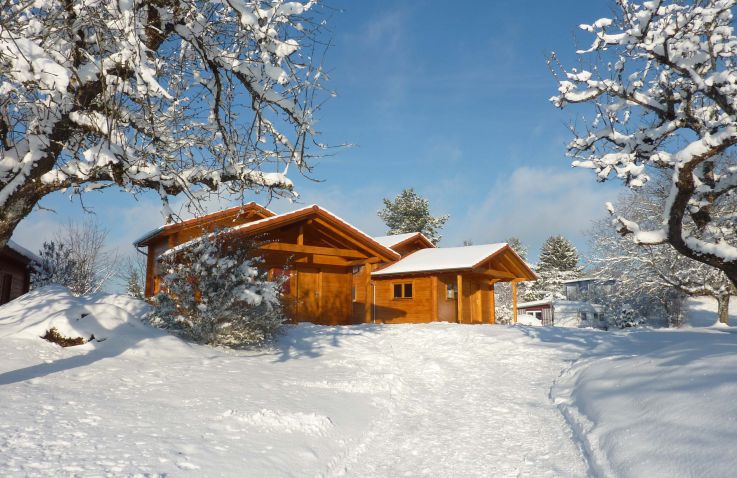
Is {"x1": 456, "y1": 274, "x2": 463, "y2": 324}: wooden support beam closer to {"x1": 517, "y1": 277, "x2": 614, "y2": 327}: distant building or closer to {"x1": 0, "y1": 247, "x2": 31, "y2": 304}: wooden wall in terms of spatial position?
{"x1": 0, "y1": 247, "x2": 31, "y2": 304}: wooden wall

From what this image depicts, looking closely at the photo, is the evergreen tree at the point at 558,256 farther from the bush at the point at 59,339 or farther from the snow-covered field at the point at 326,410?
the bush at the point at 59,339

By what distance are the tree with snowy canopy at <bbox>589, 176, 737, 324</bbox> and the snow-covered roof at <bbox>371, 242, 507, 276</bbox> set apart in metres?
6.65

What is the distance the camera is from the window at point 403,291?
23.6 m

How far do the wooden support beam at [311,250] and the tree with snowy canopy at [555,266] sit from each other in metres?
38.9

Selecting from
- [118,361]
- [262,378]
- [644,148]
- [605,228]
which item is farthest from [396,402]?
[605,228]

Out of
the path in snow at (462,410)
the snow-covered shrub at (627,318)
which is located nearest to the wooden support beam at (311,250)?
the path in snow at (462,410)

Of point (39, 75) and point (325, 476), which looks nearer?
point (39, 75)

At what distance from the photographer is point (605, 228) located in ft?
98.7

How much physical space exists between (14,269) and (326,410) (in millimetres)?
20901

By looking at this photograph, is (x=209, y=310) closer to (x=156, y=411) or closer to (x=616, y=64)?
(x=156, y=411)

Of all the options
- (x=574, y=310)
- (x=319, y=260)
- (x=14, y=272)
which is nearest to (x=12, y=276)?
(x=14, y=272)

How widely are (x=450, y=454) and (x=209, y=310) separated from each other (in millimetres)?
6882

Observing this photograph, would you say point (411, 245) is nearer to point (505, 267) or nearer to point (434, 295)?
point (505, 267)

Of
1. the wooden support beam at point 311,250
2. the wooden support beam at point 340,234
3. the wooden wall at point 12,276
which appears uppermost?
the wooden support beam at point 340,234
